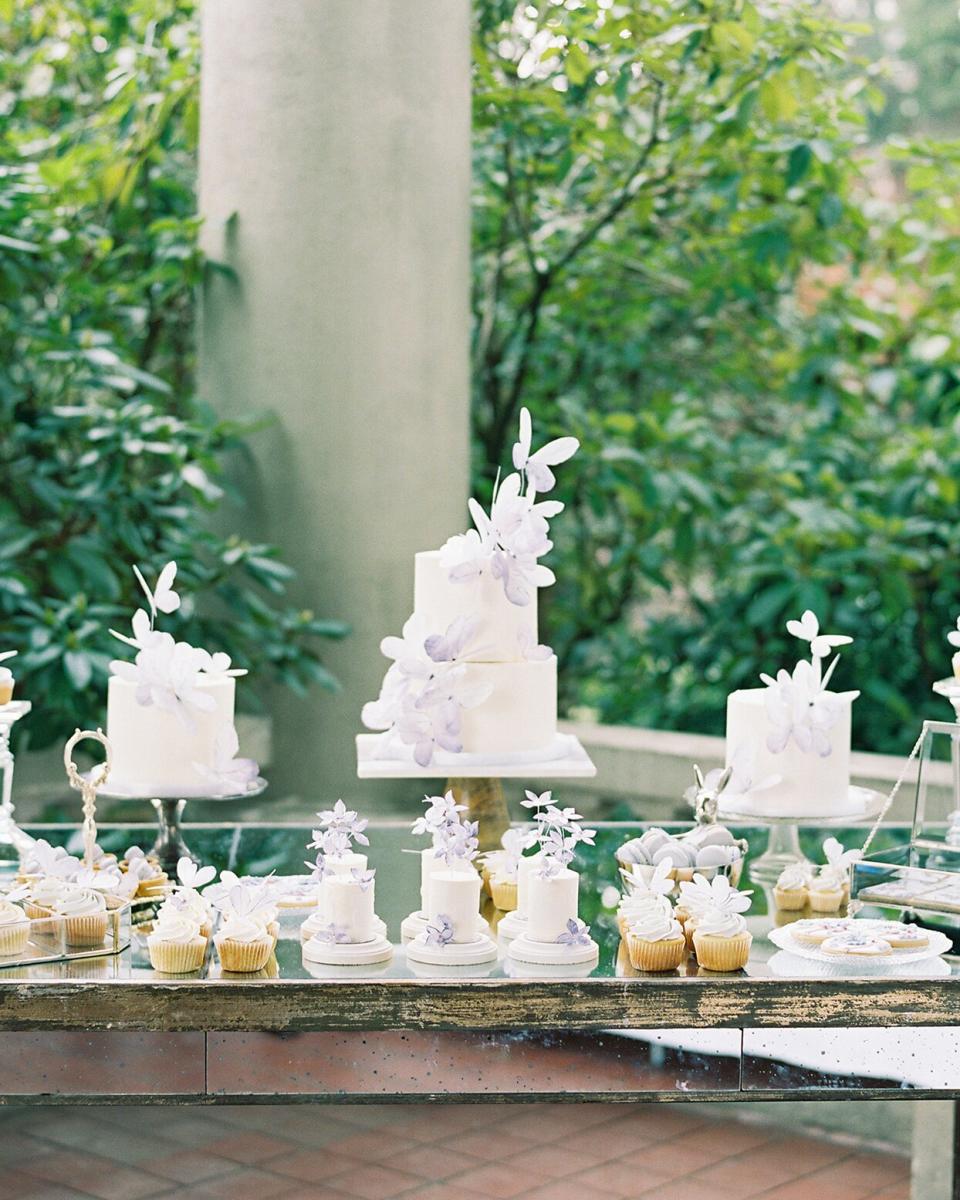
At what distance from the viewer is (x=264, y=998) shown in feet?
5.19

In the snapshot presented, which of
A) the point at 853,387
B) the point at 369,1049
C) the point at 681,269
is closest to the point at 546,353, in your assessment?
the point at 681,269

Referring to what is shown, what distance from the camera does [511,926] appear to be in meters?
1.75

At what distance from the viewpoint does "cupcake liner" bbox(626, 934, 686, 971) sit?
1634 millimetres

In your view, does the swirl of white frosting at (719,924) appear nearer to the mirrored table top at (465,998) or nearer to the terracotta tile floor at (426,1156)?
the mirrored table top at (465,998)

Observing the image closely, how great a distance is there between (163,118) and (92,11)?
81 centimetres

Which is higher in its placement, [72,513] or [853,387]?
[853,387]

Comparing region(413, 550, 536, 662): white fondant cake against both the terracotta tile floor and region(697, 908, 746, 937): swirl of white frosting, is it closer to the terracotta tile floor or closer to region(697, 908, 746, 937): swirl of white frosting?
region(697, 908, 746, 937): swirl of white frosting

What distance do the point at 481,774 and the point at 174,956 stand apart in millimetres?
469

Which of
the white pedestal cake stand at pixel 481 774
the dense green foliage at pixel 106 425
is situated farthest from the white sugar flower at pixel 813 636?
the dense green foliage at pixel 106 425

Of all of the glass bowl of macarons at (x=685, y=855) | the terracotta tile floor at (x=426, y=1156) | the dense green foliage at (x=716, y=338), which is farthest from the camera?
the dense green foliage at (x=716, y=338)

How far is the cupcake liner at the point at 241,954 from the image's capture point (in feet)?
5.34

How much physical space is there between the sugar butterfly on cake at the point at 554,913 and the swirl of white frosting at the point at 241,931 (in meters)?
0.29

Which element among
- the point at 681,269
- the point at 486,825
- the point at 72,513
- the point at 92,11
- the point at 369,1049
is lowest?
the point at 369,1049

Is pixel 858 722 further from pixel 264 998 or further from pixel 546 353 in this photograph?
pixel 264 998
